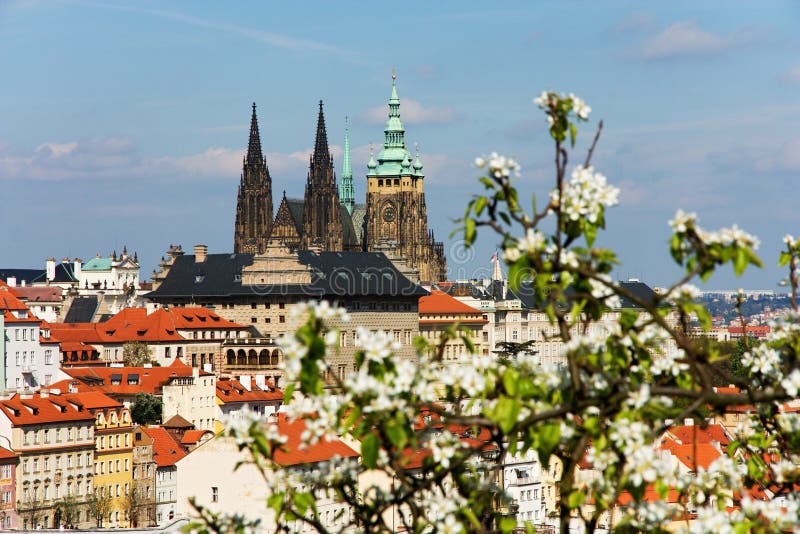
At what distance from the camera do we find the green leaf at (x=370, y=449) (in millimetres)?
10156

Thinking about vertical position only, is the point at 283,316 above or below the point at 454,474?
above

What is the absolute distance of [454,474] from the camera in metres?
11.3

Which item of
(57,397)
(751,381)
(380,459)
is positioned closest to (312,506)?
(380,459)

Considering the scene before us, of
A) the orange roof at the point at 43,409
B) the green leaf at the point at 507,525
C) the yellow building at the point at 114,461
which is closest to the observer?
the green leaf at the point at 507,525

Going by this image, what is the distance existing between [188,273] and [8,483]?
6951cm

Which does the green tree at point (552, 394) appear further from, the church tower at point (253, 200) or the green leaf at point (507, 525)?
the church tower at point (253, 200)

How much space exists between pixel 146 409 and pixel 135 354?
2731 cm

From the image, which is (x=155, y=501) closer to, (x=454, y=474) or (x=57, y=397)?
(x=57, y=397)

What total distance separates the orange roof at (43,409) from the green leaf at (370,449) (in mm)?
73549

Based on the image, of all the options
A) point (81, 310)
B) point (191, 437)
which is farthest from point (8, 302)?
point (81, 310)

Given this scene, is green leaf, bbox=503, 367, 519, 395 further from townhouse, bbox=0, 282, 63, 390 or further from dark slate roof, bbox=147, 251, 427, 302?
dark slate roof, bbox=147, 251, 427, 302

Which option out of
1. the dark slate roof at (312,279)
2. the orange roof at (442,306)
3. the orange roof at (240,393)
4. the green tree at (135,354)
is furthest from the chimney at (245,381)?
the orange roof at (442,306)

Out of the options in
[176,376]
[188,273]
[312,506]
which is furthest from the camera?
[188,273]

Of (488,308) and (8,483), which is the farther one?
(488,308)
